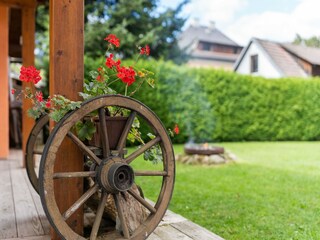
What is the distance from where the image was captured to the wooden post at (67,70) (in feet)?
6.10

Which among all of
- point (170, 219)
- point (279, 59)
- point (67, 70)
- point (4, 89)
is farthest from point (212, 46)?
point (67, 70)

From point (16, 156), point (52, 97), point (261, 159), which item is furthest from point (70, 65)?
point (261, 159)

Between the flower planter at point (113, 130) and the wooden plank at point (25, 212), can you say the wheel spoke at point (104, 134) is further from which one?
the wooden plank at point (25, 212)

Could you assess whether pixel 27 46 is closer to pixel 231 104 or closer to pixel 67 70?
pixel 67 70

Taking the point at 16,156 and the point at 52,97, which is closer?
the point at 52,97

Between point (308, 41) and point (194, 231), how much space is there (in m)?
17.7

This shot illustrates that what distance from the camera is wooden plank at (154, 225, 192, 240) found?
209 centimetres

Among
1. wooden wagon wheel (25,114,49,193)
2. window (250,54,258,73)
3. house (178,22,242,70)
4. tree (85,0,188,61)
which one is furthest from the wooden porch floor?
house (178,22,242,70)

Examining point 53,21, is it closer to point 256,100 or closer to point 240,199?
point 240,199

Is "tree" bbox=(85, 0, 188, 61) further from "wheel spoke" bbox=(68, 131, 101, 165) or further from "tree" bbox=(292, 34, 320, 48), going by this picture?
"wheel spoke" bbox=(68, 131, 101, 165)

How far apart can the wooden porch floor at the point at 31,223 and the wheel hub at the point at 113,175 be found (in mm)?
483

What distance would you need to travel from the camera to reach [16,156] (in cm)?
582

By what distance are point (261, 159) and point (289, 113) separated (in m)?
4.71

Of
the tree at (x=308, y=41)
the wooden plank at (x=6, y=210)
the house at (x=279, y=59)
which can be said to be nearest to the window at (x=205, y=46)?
the tree at (x=308, y=41)
